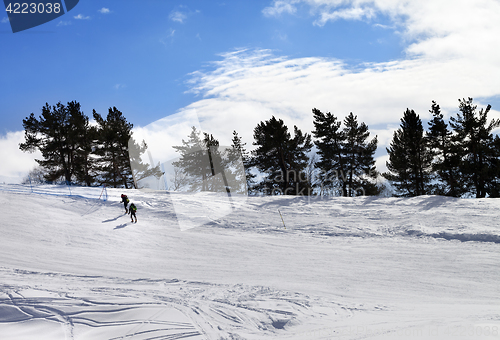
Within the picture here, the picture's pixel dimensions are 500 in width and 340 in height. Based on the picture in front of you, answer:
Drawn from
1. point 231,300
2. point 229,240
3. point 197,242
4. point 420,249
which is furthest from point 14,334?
point 420,249

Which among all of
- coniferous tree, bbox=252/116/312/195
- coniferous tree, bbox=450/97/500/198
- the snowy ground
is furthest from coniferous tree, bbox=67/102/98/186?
coniferous tree, bbox=450/97/500/198

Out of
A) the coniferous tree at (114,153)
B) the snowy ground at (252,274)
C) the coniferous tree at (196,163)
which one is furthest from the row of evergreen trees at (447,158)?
the coniferous tree at (114,153)

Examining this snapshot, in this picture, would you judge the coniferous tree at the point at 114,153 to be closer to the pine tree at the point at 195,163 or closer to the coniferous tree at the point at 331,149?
the pine tree at the point at 195,163

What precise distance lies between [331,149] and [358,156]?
3251 millimetres

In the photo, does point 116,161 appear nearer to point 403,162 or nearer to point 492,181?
point 403,162

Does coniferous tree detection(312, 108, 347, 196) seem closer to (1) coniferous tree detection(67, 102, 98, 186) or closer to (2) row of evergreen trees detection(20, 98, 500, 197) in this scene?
(2) row of evergreen trees detection(20, 98, 500, 197)

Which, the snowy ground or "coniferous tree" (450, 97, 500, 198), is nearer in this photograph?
the snowy ground

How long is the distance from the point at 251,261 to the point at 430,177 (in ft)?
89.0

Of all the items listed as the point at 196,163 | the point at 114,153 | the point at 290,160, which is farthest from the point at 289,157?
the point at 114,153

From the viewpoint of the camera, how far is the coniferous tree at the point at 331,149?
36.7 meters

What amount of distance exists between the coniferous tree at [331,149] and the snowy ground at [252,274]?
45.8 ft

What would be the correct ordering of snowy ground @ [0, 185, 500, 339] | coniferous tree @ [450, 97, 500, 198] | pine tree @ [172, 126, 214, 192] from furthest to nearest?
pine tree @ [172, 126, 214, 192], coniferous tree @ [450, 97, 500, 198], snowy ground @ [0, 185, 500, 339]

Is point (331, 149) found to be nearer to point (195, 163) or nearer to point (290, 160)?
point (290, 160)

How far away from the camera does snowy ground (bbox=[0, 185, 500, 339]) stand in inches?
288
